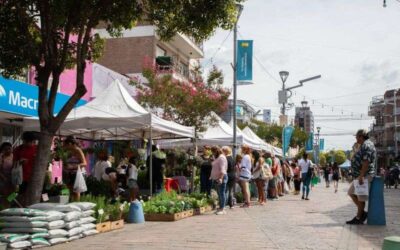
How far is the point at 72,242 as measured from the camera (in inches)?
364

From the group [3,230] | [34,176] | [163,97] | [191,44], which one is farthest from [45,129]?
[191,44]

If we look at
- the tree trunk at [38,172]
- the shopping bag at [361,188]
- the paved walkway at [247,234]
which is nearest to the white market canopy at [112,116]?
the paved walkway at [247,234]

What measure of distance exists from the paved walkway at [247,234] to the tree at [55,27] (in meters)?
1.99

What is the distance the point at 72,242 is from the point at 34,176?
59.9 inches

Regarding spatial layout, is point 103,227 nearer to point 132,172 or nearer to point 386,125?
point 132,172

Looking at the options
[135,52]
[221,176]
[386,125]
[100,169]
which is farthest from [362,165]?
[386,125]

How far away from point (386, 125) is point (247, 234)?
317 feet

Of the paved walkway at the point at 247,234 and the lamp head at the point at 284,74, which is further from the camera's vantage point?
the lamp head at the point at 284,74

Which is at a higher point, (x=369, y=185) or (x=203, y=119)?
(x=203, y=119)

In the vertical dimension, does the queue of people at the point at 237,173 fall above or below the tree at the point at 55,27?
below

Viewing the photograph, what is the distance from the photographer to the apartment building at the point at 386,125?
95.2 metres

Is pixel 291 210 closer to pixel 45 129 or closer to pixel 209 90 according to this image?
pixel 45 129

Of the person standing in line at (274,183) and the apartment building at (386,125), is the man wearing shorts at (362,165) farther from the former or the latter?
the apartment building at (386,125)

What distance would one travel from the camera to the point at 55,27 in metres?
10.8
